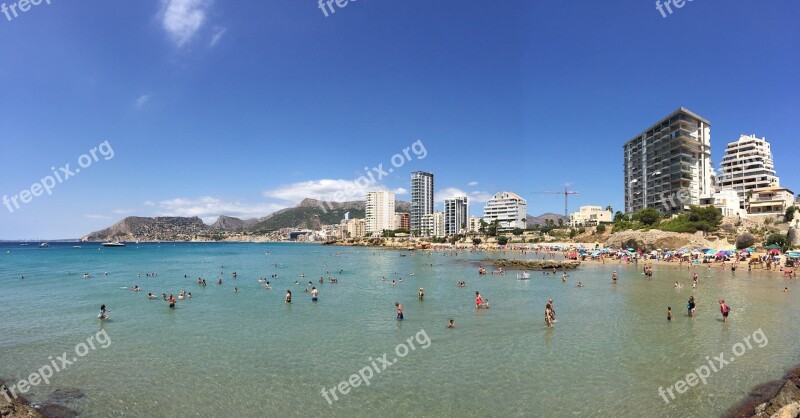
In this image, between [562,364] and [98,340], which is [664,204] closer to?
[562,364]

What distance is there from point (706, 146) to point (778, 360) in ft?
306

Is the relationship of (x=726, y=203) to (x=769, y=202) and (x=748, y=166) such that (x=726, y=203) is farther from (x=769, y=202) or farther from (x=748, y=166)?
(x=748, y=166)

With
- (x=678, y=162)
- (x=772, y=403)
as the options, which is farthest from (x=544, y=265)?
(x=678, y=162)

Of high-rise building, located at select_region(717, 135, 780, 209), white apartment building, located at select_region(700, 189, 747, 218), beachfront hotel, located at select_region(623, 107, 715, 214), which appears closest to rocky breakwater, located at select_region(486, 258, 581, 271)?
white apartment building, located at select_region(700, 189, 747, 218)

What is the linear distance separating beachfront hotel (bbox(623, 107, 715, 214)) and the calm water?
204 feet

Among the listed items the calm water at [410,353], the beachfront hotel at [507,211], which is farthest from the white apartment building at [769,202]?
the beachfront hotel at [507,211]

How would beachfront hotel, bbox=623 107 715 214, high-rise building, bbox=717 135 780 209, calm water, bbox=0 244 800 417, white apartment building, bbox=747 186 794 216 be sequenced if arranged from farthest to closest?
high-rise building, bbox=717 135 780 209
beachfront hotel, bbox=623 107 715 214
white apartment building, bbox=747 186 794 216
calm water, bbox=0 244 800 417

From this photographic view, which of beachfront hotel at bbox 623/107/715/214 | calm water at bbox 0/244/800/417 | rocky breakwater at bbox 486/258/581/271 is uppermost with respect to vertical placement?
beachfront hotel at bbox 623/107/715/214

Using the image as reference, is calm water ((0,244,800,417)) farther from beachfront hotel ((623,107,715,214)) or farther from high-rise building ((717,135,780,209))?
high-rise building ((717,135,780,209))

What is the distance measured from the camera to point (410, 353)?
18.0 meters

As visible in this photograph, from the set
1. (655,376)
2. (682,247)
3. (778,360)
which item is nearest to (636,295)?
(778,360)

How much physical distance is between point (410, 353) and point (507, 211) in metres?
174

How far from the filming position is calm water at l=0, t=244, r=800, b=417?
13.1 m

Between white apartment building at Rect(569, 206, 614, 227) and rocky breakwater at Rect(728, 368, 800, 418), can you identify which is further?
white apartment building at Rect(569, 206, 614, 227)
